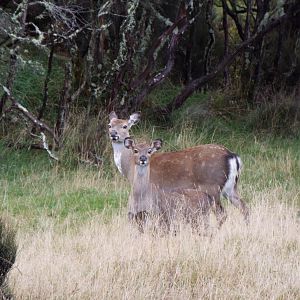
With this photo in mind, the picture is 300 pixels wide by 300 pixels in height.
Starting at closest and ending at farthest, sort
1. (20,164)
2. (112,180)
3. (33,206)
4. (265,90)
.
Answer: (33,206)
(112,180)
(20,164)
(265,90)

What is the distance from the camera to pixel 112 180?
10508mm

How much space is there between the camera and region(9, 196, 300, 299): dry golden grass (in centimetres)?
568

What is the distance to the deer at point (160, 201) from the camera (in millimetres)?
7336

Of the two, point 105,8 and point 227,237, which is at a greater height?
point 105,8

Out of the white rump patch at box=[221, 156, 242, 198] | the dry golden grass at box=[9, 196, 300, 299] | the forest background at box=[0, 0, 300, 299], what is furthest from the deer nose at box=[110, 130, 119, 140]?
the dry golden grass at box=[9, 196, 300, 299]

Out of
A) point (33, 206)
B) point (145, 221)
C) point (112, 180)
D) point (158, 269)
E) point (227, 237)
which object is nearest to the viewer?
point (158, 269)

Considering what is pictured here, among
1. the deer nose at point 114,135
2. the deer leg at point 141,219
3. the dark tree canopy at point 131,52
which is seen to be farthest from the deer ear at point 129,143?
the dark tree canopy at point 131,52

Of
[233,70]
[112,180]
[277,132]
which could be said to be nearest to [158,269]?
[112,180]

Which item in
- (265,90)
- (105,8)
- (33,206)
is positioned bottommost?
(33,206)

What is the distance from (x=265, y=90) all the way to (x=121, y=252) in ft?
29.3

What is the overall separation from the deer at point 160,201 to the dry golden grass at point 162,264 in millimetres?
240

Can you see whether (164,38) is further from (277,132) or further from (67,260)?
(67,260)

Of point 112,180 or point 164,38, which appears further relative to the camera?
point 164,38

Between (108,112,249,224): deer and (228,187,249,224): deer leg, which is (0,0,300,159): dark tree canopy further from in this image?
(228,187,249,224): deer leg
